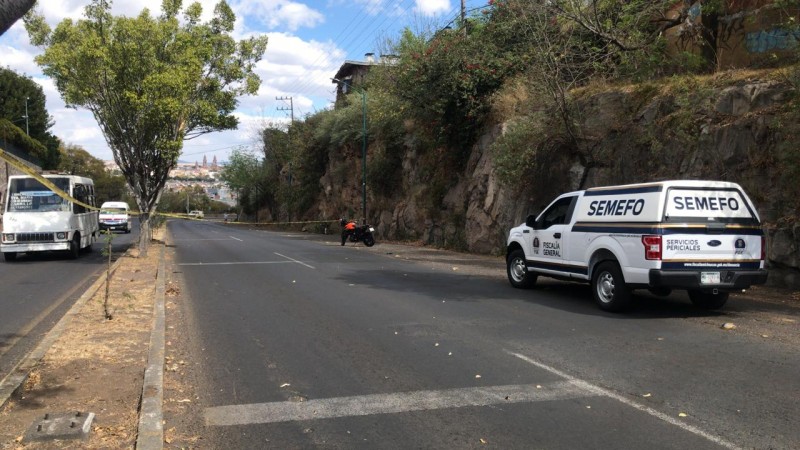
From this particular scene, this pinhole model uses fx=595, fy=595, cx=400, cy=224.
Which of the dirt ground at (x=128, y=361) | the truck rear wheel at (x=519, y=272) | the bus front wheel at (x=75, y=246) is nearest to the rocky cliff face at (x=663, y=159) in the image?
the dirt ground at (x=128, y=361)

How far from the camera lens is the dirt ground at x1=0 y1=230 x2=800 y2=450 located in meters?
4.65

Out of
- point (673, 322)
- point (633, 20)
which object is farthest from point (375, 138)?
point (673, 322)

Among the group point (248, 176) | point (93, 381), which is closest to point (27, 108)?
point (248, 176)

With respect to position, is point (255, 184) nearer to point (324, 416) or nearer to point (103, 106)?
point (103, 106)

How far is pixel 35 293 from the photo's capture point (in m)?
12.1

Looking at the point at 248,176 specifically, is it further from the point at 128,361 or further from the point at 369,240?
the point at 128,361

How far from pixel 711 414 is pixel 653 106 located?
1229 cm

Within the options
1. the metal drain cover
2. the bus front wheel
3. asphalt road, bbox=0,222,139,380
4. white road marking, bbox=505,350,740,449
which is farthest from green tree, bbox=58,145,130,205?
white road marking, bbox=505,350,740,449

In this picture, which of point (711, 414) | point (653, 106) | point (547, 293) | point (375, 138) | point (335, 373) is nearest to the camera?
point (711, 414)

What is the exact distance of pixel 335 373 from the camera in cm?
616

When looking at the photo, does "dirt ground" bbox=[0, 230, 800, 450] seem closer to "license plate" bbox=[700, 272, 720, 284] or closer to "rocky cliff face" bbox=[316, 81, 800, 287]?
"license plate" bbox=[700, 272, 720, 284]

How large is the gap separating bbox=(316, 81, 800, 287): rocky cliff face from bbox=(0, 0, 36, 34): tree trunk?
1196cm

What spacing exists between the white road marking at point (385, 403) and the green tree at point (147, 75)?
14.0m

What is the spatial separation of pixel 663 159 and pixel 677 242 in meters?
6.98
